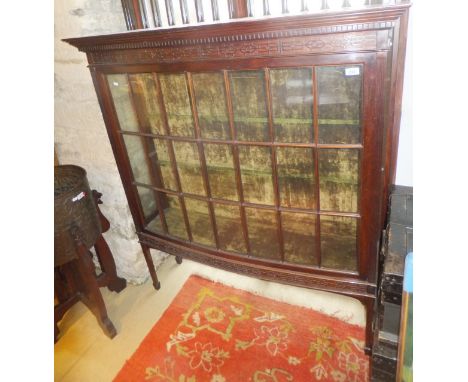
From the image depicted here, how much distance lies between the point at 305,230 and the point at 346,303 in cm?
63

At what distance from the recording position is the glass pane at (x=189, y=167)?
58.0 inches

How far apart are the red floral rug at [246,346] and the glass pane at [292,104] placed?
3.38 feet

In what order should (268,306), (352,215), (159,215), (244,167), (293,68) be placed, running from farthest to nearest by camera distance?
1. (268,306)
2. (159,215)
3. (244,167)
4. (352,215)
5. (293,68)

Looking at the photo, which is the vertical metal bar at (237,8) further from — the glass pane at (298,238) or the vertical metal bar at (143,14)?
the glass pane at (298,238)

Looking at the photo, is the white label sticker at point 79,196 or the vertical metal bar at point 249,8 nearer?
the vertical metal bar at point 249,8

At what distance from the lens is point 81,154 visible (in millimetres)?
1944

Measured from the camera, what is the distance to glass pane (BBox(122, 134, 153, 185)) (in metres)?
1.58

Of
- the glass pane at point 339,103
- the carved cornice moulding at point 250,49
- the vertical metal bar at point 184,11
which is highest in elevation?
the vertical metal bar at point 184,11

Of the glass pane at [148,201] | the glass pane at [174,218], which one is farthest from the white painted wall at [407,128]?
the glass pane at [148,201]

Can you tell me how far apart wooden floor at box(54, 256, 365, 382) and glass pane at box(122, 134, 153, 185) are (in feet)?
2.62

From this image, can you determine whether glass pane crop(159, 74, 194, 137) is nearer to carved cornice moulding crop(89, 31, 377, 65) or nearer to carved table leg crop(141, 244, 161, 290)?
carved cornice moulding crop(89, 31, 377, 65)

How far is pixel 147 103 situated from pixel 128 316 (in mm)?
1236
